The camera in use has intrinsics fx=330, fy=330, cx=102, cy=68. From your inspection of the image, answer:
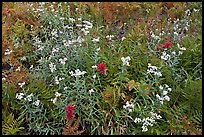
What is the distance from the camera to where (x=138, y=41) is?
4391 mm

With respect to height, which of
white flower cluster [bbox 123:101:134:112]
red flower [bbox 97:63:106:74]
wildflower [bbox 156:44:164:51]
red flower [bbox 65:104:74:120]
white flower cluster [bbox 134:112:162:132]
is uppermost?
wildflower [bbox 156:44:164:51]

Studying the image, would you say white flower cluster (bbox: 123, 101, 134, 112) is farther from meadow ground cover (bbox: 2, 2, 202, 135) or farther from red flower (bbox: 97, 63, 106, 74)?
red flower (bbox: 97, 63, 106, 74)

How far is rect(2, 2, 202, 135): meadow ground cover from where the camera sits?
3.43 m

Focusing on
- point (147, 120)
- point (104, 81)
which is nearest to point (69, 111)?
point (104, 81)

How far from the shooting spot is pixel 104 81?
149 inches

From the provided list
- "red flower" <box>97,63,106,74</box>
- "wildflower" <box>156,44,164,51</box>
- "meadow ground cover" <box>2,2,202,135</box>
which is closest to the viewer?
"meadow ground cover" <box>2,2,202,135</box>

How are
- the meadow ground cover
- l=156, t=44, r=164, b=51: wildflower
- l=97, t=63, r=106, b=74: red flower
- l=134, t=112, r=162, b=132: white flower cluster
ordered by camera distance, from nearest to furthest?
1. l=134, t=112, r=162, b=132: white flower cluster
2. the meadow ground cover
3. l=97, t=63, r=106, b=74: red flower
4. l=156, t=44, r=164, b=51: wildflower

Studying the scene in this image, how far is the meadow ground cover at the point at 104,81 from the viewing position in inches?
135

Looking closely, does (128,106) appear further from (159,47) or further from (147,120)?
(159,47)

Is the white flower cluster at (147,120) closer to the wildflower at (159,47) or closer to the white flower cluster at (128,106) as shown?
the white flower cluster at (128,106)

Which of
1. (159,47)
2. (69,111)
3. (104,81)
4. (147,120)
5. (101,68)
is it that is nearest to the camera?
(69,111)

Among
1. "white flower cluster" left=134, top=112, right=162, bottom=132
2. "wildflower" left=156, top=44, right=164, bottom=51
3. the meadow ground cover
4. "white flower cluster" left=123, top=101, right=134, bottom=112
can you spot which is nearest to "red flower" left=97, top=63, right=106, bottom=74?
the meadow ground cover

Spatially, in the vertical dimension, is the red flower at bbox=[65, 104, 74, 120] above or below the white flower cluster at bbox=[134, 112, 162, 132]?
above

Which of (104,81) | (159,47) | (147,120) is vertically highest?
(159,47)
